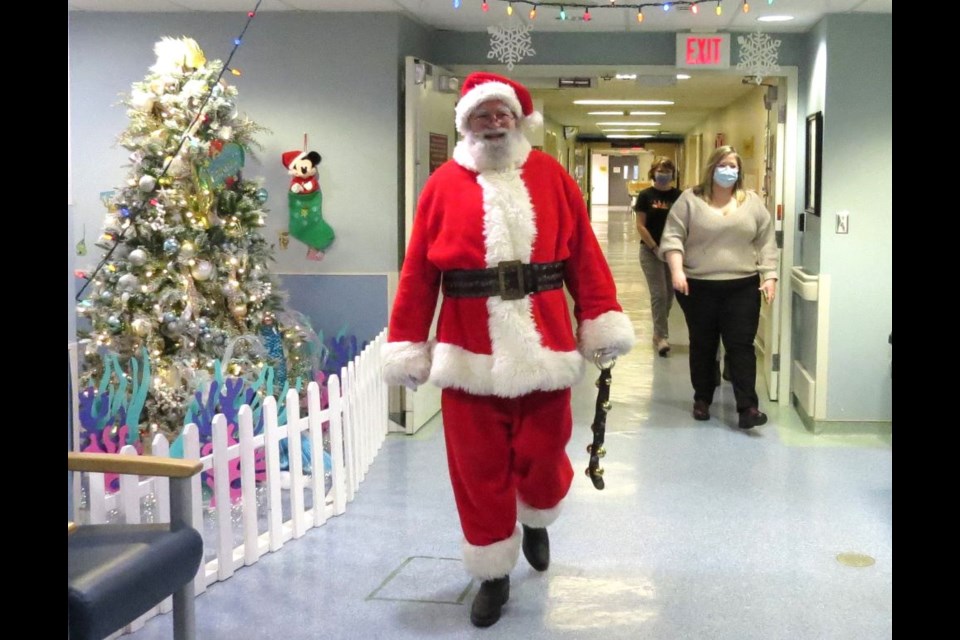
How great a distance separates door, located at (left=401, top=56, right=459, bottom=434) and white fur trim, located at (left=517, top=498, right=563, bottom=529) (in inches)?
74.6

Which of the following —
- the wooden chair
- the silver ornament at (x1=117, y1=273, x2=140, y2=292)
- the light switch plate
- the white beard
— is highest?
the white beard

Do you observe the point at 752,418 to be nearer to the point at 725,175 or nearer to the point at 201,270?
the point at 725,175

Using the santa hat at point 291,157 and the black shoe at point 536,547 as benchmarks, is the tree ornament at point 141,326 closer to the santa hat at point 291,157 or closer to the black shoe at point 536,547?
the santa hat at point 291,157

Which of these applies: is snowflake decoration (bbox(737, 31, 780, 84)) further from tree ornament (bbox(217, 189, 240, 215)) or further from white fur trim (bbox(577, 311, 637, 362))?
white fur trim (bbox(577, 311, 637, 362))

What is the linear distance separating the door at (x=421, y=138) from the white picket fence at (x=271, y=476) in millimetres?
660

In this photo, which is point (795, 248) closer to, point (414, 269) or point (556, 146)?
point (414, 269)

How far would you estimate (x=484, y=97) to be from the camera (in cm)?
296

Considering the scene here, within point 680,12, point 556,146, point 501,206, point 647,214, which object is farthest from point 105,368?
point 556,146

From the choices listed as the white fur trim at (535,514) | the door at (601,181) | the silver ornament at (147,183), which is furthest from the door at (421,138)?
the door at (601,181)

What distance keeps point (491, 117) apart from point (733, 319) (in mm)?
2695

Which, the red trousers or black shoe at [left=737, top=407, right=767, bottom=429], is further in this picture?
black shoe at [left=737, top=407, right=767, bottom=429]

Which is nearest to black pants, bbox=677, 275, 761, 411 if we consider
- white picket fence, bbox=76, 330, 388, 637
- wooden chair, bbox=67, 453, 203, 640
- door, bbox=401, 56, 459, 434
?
door, bbox=401, 56, 459, 434

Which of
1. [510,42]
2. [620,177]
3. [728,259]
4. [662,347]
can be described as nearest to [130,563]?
[728,259]

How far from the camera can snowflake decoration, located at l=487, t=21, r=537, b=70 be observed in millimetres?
5578
